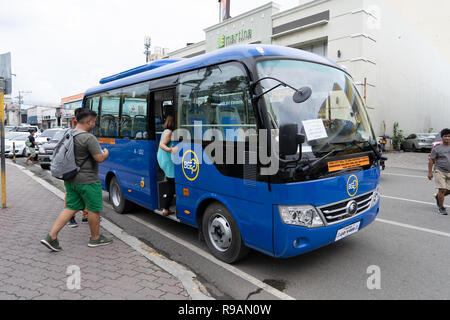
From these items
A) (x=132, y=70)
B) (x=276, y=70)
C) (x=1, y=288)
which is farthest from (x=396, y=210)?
(x=1, y=288)

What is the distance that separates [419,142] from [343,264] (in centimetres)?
2253

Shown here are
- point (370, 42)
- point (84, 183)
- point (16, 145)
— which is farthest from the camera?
point (370, 42)

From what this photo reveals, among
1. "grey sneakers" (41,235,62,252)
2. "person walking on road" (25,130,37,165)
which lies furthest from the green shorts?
"person walking on road" (25,130,37,165)

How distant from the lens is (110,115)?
6918 millimetres

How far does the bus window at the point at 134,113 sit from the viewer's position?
5.68 m

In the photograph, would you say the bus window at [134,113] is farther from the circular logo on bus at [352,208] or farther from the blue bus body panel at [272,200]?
the circular logo on bus at [352,208]

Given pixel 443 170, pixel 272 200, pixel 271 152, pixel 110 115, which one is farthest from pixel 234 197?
pixel 443 170

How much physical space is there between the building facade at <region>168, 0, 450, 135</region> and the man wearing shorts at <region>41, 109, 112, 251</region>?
1743 centimetres

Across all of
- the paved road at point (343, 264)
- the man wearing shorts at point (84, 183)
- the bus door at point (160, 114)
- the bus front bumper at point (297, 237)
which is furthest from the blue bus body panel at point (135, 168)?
the bus front bumper at point (297, 237)

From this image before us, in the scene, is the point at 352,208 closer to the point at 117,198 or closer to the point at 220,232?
the point at 220,232

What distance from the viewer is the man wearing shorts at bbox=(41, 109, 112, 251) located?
436cm

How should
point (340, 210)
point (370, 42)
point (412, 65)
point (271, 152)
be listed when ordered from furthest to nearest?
point (412, 65), point (370, 42), point (340, 210), point (271, 152)
